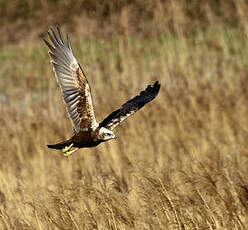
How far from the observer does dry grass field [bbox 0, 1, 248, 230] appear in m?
4.37

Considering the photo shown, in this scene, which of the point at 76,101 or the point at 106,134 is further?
the point at 76,101

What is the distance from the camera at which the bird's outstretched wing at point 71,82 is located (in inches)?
225

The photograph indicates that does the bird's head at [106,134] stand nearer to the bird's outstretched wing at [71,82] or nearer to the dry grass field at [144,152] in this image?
the bird's outstretched wing at [71,82]

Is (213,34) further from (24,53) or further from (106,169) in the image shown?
(24,53)

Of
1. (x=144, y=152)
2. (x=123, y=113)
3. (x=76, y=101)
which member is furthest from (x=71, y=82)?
(x=144, y=152)

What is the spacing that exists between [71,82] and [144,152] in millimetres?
1345

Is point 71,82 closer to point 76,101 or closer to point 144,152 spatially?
point 76,101

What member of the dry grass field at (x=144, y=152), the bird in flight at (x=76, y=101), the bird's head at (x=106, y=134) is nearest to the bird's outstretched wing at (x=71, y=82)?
the bird in flight at (x=76, y=101)

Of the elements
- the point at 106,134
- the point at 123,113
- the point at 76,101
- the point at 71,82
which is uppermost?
the point at 71,82

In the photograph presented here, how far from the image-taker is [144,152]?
6844mm

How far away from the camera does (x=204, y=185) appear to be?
4.57m

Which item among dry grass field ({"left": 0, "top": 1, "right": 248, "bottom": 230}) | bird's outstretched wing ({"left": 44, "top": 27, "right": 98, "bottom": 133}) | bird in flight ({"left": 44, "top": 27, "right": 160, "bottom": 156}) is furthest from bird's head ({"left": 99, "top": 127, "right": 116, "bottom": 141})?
dry grass field ({"left": 0, "top": 1, "right": 248, "bottom": 230})

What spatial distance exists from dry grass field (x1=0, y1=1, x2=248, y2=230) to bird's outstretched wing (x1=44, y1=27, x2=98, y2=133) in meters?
0.45

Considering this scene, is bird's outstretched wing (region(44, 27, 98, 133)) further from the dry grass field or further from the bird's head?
the dry grass field
